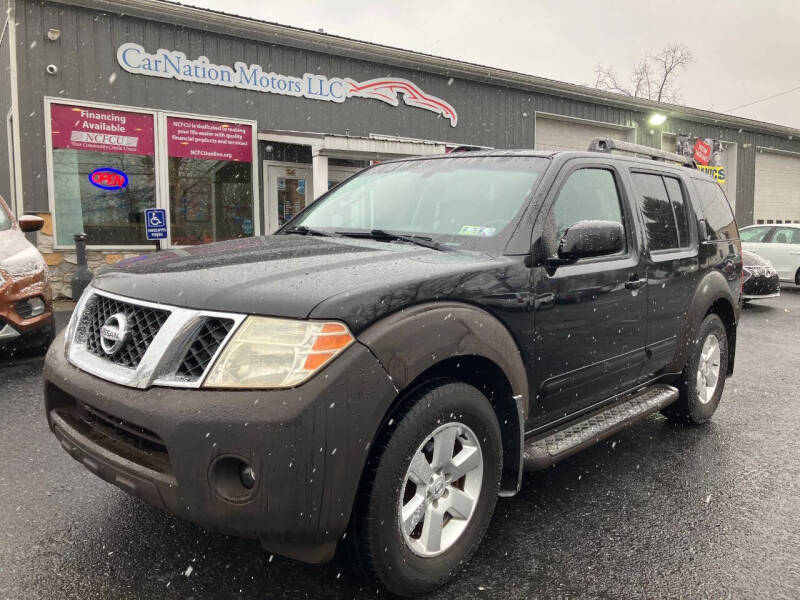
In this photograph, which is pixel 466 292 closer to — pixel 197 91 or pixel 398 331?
pixel 398 331

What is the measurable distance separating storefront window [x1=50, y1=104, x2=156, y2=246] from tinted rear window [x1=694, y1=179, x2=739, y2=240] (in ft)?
A: 29.0

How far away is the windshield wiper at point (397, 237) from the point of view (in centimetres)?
283

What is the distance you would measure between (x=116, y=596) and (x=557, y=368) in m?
1.99

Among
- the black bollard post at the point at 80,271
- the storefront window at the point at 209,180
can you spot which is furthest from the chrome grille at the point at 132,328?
the storefront window at the point at 209,180

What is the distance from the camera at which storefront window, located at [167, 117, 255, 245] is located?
10758 mm

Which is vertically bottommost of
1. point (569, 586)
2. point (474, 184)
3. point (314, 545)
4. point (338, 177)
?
point (569, 586)

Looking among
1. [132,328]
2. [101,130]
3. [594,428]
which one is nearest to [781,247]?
[594,428]

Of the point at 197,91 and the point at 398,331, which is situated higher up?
the point at 197,91

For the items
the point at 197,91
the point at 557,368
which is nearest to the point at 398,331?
the point at 557,368

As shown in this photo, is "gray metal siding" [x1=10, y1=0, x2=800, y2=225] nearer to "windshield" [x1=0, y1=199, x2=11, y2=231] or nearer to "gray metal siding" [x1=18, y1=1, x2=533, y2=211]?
"gray metal siding" [x1=18, y1=1, x2=533, y2=211]

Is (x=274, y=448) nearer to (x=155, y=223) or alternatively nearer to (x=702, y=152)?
(x=155, y=223)

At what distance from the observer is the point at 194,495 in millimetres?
1929

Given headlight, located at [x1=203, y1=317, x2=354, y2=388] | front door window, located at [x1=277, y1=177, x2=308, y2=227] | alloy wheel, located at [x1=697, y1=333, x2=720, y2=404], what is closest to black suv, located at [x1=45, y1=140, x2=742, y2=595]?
headlight, located at [x1=203, y1=317, x2=354, y2=388]

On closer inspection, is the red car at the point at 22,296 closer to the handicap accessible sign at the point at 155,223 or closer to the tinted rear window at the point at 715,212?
the handicap accessible sign at the point at 155,223
